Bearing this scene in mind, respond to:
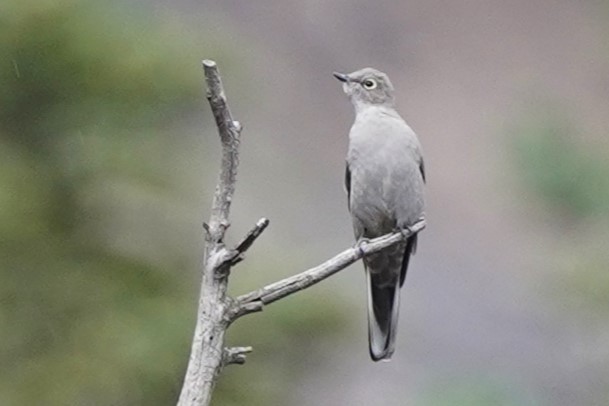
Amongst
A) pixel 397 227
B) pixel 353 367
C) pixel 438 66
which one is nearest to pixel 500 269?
pixel 438 66

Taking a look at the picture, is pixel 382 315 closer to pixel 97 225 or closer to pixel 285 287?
pixel 285 287

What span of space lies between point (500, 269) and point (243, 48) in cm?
267

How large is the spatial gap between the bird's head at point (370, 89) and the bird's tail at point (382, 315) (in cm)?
43

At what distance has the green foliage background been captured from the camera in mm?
4930

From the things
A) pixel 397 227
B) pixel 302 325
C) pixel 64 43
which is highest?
pixel 64 43

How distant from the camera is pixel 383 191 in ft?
10.3

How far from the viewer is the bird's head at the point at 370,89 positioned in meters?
3.30

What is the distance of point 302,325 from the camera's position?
523 centimetres

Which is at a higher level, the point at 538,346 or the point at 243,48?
the point at 243,48

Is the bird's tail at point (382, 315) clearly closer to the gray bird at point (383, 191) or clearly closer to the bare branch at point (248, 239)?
the gray bird at point (383, 191)

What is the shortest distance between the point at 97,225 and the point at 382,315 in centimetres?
228

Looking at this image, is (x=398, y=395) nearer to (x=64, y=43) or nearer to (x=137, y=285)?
(x=137, y=285)

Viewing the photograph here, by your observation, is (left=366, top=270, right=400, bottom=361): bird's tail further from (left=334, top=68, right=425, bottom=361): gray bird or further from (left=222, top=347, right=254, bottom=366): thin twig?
(left=222, top=347, right=254, bottom=366): thin twig

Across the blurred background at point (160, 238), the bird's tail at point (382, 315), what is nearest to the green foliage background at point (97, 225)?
the blurred background at point (160, 238)
